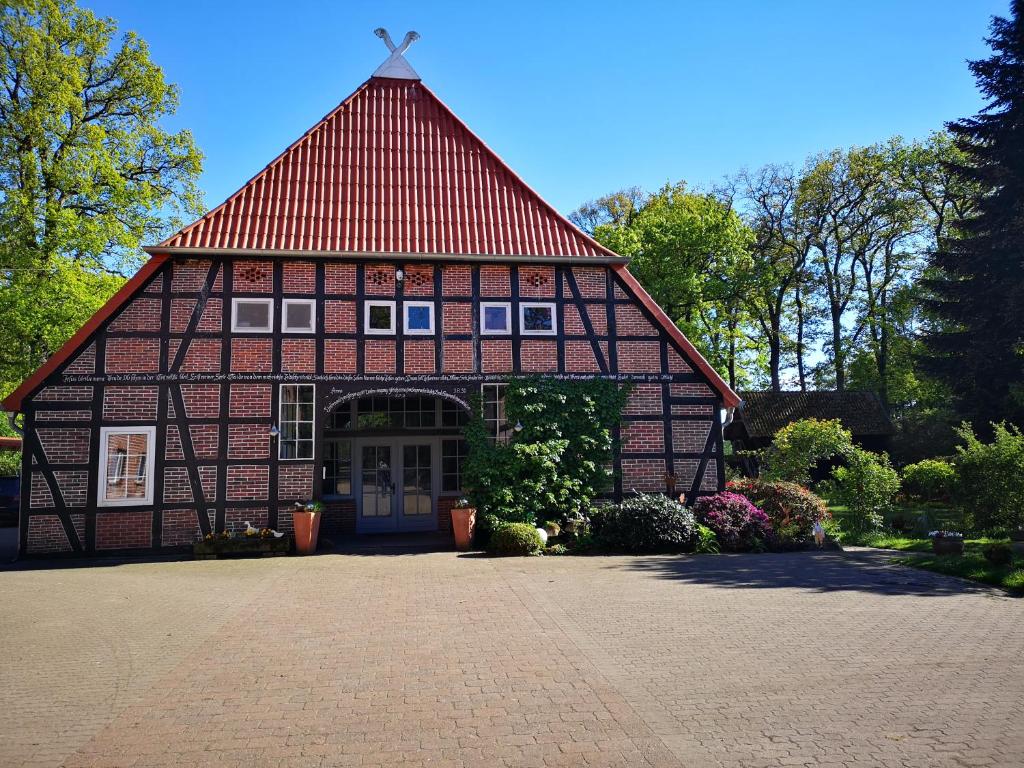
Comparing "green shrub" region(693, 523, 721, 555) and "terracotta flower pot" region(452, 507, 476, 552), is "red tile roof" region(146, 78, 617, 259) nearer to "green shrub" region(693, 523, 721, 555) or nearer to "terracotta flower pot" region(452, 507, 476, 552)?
"terracotta flower pot" region(452, 507, 476, 552)

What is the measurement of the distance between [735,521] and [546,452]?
3.68 meters

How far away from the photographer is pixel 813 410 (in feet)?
96.9

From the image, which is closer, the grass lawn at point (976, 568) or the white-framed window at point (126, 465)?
the grass lawn at point (976, 568)

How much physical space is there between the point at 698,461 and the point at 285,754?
1158cm

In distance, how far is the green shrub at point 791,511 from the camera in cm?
1315

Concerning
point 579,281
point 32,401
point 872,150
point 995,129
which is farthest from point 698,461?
point 872,150

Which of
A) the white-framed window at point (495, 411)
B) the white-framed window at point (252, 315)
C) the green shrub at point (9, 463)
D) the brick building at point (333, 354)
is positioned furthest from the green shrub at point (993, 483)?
the green shrub at point (9, 463)

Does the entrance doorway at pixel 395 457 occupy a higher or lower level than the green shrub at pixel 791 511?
higher

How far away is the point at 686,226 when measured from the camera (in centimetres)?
2625

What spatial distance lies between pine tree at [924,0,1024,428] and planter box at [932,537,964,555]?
819 cm

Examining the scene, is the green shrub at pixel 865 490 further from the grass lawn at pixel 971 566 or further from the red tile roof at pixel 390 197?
the red tile roof at pixel 390 197

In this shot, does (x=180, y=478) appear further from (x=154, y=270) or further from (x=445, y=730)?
(x=445, y=730)

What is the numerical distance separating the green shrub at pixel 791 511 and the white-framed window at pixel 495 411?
516 centimetres

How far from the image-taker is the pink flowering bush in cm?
1261
